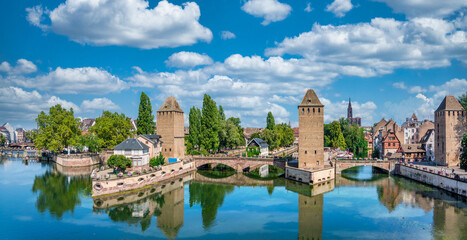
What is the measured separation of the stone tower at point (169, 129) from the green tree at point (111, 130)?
11.8 m

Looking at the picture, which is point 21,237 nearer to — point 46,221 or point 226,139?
point 46,221

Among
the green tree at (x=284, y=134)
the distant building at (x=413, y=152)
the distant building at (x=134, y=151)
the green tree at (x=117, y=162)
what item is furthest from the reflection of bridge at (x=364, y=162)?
the green tree at (x=284, y=134)

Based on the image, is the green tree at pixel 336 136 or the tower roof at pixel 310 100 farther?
the green tree at pixel 336 136

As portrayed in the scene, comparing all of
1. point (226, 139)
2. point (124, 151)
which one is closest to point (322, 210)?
point (124, 151)

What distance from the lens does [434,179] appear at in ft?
151

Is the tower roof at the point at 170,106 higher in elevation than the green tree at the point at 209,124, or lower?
higher

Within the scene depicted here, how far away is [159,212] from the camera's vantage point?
3544cm

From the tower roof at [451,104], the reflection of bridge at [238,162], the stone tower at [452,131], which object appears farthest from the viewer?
the reflection of bridge at [238,162]

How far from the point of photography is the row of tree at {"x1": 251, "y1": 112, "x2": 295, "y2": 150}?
86.3 metres

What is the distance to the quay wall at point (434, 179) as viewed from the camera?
1582 inches

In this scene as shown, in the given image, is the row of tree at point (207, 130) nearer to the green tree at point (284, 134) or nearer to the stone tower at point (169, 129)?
the stone tower at point (169, 129)

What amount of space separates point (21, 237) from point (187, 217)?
13.8 meters

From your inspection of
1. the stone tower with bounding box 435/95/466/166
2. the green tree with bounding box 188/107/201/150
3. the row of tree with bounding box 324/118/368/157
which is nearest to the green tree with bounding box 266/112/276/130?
the row of tree with bounding box 324/118/368/157

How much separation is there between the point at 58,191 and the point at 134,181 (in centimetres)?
1073
